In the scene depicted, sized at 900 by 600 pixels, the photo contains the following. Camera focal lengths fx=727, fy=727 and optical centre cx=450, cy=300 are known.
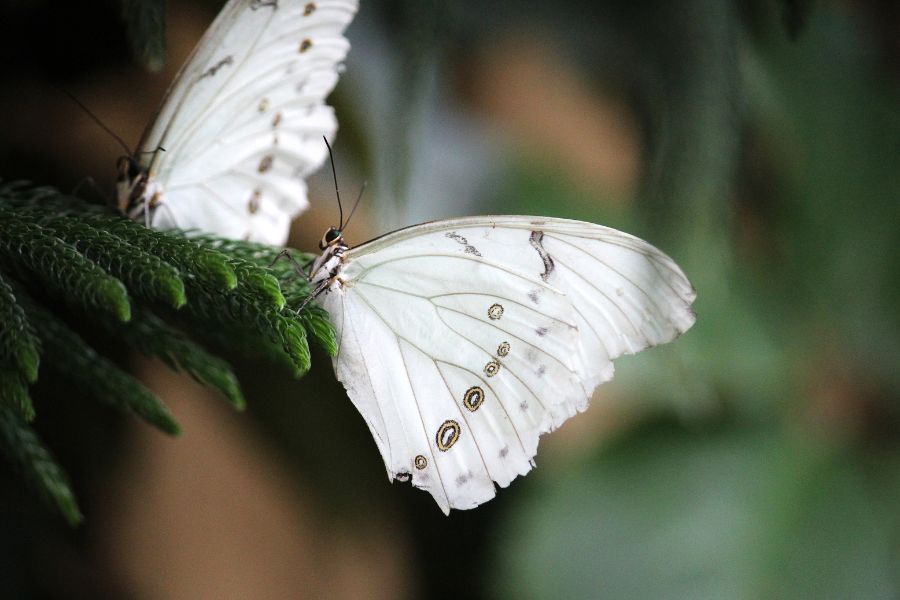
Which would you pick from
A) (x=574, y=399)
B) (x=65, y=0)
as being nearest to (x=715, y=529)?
(x=574, y=399)

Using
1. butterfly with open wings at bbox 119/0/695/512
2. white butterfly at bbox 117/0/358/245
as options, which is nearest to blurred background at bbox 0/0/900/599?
white butterfly at bbox 117/0/358/245

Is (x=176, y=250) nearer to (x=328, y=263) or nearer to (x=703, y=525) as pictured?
(x=328, y=263)

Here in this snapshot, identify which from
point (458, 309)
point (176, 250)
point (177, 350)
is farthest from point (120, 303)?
point (458, 309)

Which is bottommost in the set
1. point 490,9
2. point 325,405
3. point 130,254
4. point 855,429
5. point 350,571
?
point 350,571

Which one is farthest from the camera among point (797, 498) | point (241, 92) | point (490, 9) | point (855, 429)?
point (855, 429)

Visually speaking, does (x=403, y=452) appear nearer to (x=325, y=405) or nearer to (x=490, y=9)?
(x=325, y=405)

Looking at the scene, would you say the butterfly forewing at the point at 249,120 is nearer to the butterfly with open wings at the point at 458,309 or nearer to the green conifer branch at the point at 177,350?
the butterfly with open wings at the point at 458,309
